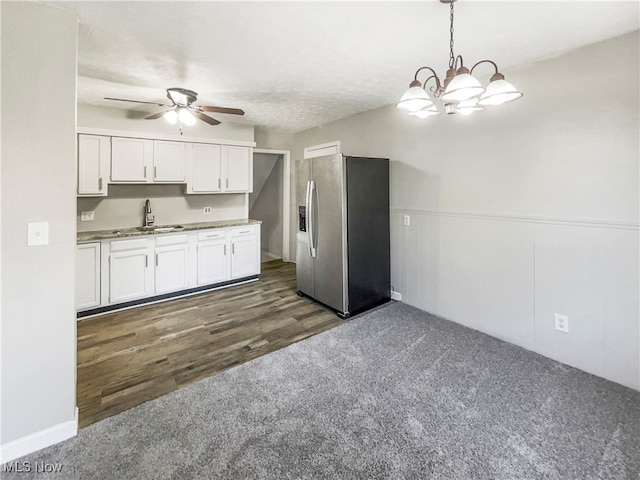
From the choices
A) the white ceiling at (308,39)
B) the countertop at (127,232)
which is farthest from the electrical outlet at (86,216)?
the white ceiling at (308,39)

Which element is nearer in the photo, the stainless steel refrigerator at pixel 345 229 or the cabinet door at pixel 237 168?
the stainless steel refrigerator at pixel 345 229

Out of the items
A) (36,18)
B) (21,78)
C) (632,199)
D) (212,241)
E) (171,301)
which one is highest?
(36,18)

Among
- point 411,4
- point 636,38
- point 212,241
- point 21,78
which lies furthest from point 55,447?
point 636,38

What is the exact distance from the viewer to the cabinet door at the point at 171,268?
3824 mm

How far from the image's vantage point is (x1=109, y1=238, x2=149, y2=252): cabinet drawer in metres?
3.47

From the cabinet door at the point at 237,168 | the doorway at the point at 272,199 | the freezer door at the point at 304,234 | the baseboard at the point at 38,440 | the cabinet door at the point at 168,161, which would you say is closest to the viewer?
the baseboard at the point at 38,440

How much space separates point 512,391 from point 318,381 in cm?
137

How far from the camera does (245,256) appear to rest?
4.62m

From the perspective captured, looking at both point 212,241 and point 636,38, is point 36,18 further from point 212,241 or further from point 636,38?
point 636,38

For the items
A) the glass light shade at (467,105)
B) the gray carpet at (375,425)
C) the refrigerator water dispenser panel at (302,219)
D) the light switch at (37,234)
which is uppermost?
the glass light shade at (467,105)

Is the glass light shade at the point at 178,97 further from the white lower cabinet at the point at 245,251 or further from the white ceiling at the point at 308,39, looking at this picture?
the white lower cabinet at the point at 245,251

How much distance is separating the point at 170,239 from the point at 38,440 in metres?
2.50

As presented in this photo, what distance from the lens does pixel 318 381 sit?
2.29 meters

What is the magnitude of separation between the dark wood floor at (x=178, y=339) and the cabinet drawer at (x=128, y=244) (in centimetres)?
72
